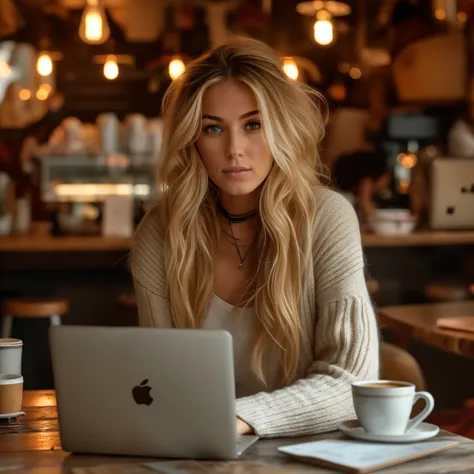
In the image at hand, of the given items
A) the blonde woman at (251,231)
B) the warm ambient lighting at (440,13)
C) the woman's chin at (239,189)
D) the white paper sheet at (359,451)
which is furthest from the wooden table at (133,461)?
the warm ambient lighting at (440,13)

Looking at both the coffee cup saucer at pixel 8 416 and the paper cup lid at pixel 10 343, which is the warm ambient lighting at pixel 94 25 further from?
the coffee cup saucer at pixel 8 416

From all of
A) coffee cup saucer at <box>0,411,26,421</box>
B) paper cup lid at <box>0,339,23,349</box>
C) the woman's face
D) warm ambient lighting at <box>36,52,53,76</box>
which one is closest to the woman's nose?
the woman's face

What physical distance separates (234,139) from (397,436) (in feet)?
3.10

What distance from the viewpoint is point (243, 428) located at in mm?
1860

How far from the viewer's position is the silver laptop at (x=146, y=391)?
1604 millimetres

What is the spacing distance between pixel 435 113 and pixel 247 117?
23.9 feet

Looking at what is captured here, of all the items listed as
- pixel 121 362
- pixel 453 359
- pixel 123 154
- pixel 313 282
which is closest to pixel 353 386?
pixel 121 362

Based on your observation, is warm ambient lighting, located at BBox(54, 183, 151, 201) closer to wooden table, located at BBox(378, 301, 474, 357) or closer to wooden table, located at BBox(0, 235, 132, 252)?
wooden table, located at BBox(0, 235, 132, 252)

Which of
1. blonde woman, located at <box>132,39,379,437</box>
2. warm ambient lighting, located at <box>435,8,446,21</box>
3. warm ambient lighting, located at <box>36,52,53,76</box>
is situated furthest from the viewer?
warm ambient lighting, located at <box>36,52,53,76</box>

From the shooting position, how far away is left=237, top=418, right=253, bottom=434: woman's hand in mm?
1855

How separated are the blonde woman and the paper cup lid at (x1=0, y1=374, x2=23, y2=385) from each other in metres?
0.48

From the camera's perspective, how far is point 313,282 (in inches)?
92.9

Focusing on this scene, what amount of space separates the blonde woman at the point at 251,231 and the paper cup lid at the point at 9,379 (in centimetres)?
48

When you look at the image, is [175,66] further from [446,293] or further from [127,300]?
[446,293]
